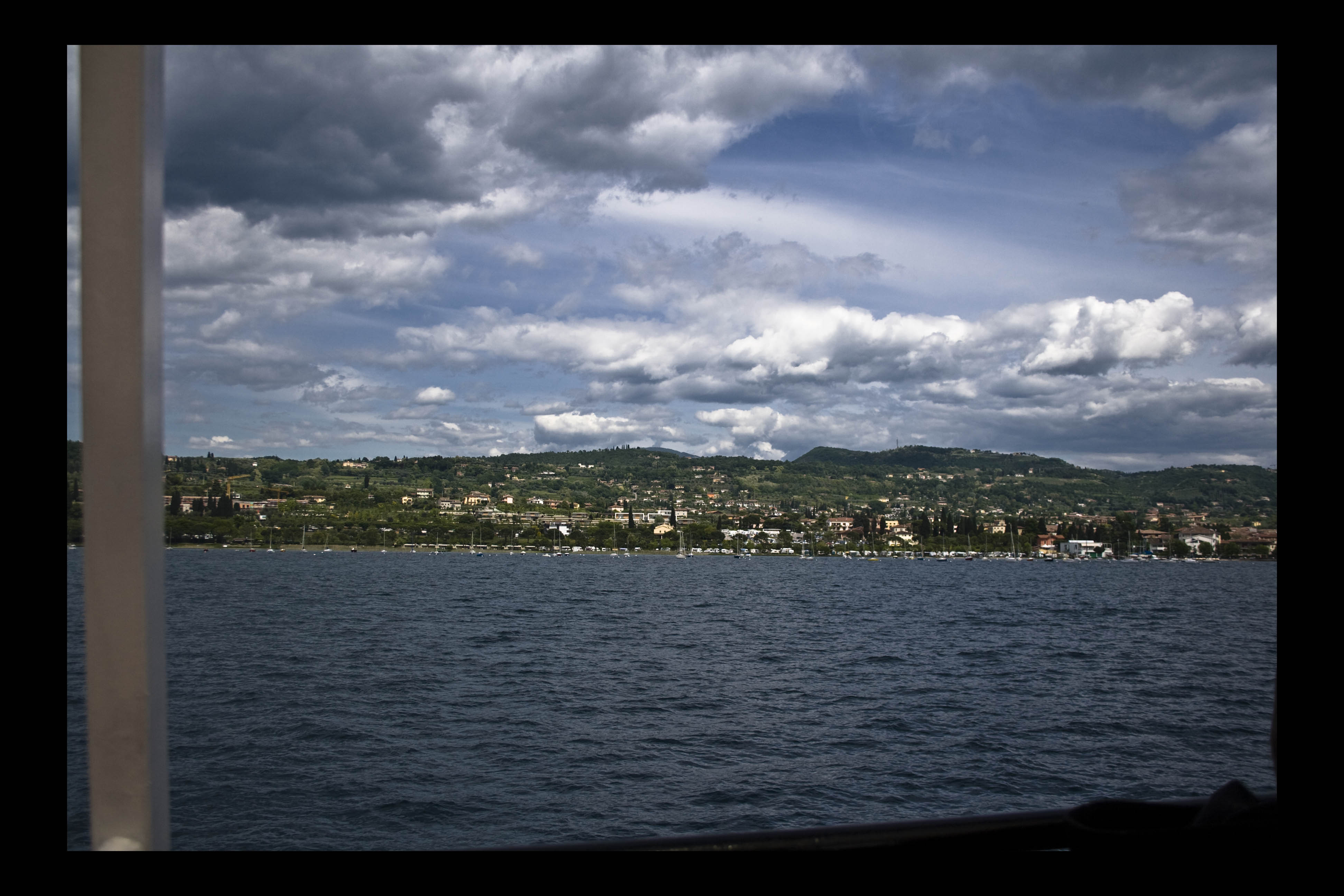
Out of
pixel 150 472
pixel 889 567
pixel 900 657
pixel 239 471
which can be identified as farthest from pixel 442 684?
pixel 889 567

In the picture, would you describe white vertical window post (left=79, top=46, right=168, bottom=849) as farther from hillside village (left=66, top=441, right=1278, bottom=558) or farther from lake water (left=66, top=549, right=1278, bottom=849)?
hillside village (left=66, top=441, right=1278, bottom=558)

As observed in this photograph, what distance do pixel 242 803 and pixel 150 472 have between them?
1372cm

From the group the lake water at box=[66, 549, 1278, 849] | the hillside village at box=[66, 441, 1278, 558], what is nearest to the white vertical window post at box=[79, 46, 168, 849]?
the lake water at box=[66, 549, 1278, 849]

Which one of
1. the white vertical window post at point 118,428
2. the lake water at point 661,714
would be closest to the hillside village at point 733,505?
the lake water at point 661,714

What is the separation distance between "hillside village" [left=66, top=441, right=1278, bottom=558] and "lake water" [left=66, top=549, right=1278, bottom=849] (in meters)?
27.9

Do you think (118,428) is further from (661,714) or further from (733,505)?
(733,505)

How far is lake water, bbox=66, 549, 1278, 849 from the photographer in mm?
12398

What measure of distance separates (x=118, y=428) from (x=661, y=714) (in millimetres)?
18306

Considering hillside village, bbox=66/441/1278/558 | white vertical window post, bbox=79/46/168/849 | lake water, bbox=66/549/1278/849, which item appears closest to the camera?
white vertical window post, bbox=79/46/168/849

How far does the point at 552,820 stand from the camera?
38.9 feet

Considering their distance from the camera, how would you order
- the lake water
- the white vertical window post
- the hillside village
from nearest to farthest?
1. the white vertical window post
2. the lake water
3. the hillside village

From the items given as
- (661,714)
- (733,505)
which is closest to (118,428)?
(661,714)

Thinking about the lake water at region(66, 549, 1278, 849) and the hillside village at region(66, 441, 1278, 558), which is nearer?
the lake water at region(66, 549, 1278, 849)
